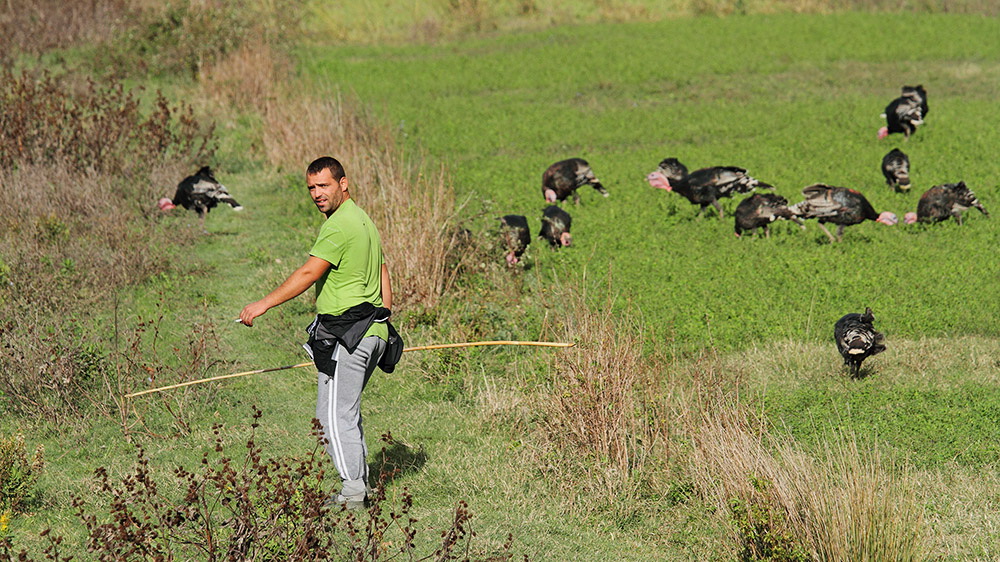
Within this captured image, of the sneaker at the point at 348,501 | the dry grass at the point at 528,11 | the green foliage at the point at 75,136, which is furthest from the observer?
the dry grass at the point at 528,11

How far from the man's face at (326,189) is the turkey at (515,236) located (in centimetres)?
525

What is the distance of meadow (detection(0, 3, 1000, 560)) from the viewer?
6516mm

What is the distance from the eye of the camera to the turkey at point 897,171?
14.6 meters

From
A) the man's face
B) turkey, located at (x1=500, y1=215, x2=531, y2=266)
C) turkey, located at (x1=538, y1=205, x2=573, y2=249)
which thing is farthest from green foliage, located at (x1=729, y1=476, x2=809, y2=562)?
turkey, located at (x1=538, y1=205, x2=573, y2=249)

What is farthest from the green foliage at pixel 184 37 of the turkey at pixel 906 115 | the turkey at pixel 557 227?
the turkey at pixel 906 115

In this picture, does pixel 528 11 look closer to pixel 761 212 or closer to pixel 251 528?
pixel 761 212

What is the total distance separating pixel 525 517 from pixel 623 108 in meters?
15.6

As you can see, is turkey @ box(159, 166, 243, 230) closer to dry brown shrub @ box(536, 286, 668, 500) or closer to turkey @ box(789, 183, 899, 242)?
dry brown shrub @ box(536, 286, 668, 500)

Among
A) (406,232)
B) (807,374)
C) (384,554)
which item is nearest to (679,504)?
(384,554)

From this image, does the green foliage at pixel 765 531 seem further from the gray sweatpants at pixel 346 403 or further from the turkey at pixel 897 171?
the turkey at pixel 897 171

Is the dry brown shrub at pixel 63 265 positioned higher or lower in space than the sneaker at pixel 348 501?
higher

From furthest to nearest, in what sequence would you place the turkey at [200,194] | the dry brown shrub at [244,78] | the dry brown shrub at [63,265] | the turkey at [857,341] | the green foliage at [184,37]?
the green foliage at [184,37], the dry brown shrub at [244,78], the turkey at [200,194], the turkey at [857,341], the dry brown shrub at [63,265]

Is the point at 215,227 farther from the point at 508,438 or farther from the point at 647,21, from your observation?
the point at 647,21

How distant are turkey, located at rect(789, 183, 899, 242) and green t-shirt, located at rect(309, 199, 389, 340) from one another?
8.02 m
